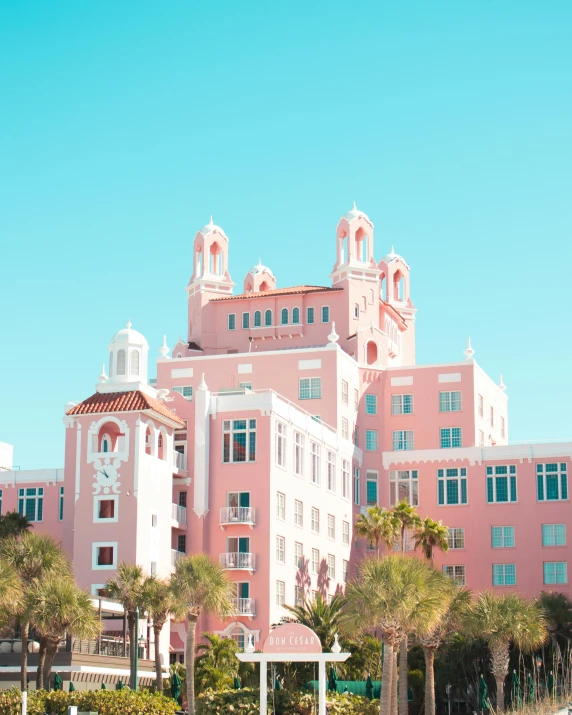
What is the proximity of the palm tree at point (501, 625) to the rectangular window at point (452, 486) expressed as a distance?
27995 mm

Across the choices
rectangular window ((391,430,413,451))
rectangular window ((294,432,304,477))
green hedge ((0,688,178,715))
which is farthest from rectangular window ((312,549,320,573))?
green hedge ((0,688,178,715))

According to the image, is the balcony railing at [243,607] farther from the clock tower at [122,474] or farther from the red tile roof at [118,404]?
the red tile roof at [118,404]

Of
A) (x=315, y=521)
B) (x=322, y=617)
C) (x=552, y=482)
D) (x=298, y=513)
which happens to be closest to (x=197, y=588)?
(x=322, y=617)

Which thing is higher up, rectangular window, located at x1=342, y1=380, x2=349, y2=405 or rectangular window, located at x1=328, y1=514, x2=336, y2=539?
rectangular window, located at x1=342, y1=380, x2=349, y2=405

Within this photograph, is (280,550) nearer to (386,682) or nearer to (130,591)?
(130,591)

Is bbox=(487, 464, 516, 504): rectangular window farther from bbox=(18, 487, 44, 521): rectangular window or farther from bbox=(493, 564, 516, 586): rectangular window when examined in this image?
bbox=(18, 487, 44, 521): rectangular window

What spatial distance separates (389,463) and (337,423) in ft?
18.9

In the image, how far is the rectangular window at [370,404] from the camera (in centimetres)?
8294

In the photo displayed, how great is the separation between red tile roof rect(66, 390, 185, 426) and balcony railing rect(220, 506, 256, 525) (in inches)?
233

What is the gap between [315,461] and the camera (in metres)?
73.3

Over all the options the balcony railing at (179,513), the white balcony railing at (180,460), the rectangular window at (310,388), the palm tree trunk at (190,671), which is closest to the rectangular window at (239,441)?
the white balcony railing at (180,460)

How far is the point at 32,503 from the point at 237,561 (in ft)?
60.0

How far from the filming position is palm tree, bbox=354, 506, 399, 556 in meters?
71.6

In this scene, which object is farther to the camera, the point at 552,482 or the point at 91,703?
the point at 552,482
